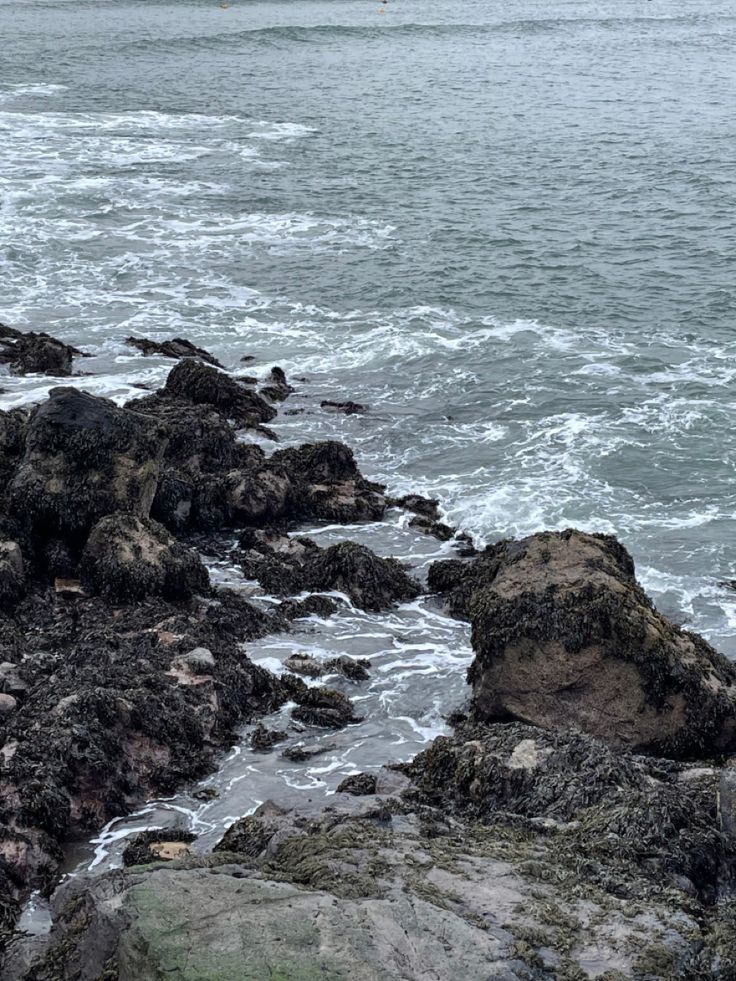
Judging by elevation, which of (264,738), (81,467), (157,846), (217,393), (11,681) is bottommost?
(264,738)

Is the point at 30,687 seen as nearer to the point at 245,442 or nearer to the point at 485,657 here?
the point at 485,657

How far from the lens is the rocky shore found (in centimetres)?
827

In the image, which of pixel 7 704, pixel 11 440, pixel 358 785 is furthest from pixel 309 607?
pixel 11 440

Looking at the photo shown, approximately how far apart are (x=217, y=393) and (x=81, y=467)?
26.0ft

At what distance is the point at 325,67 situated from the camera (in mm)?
75250

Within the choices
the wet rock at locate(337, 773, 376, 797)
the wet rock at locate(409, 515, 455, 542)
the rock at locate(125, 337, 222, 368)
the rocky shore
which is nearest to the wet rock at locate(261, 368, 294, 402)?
the rock at locate(125, 337, 222, 368)

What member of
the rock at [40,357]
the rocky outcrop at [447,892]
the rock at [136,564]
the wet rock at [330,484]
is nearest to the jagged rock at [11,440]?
the rock at [136,564]

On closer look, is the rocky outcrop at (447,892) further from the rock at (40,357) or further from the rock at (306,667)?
the rock at (40,357)

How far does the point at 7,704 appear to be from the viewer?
13.5m

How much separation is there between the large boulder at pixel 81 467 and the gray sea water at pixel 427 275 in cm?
215

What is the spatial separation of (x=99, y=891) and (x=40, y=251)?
33239 mm

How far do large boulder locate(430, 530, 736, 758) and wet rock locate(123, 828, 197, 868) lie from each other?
14.8ft

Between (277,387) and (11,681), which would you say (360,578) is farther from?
(277,387)

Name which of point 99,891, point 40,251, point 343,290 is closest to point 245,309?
point 343,290
